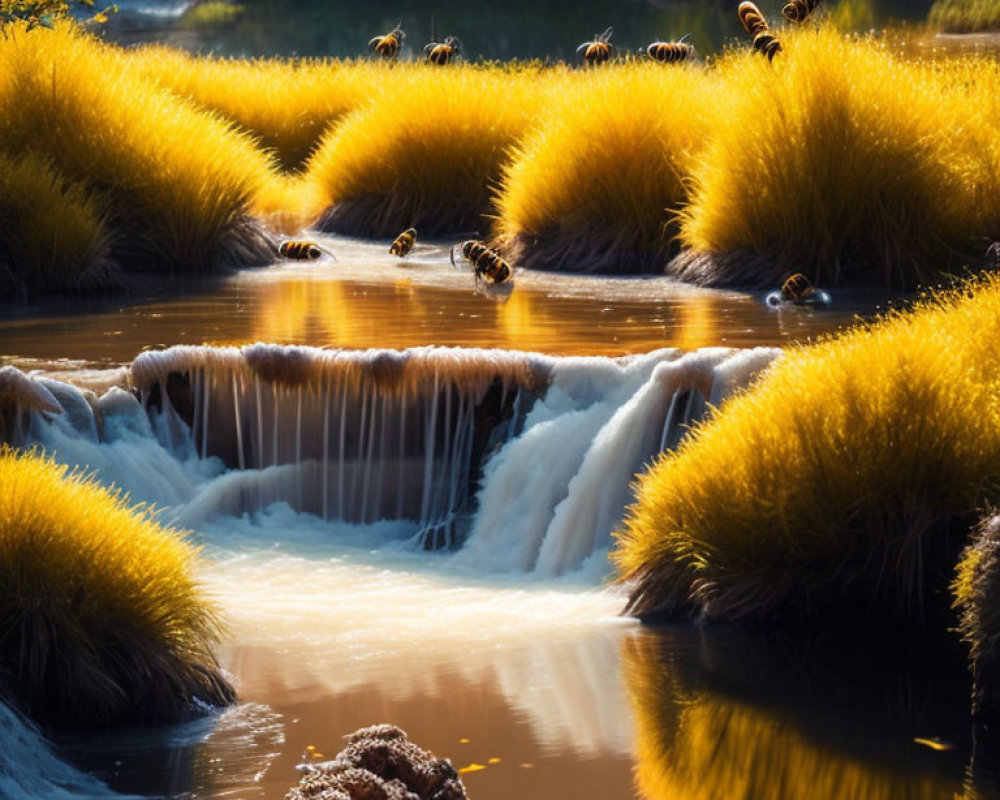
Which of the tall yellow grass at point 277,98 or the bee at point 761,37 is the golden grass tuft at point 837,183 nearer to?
the bee at point 761,37

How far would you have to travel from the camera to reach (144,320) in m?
12.1

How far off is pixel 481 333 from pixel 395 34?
408 inches

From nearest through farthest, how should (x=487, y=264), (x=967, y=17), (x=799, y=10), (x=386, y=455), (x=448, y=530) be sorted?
(x=448, y=530)
(x=386, y=455)
(x=487, y=264)
(x=799, y=10)
(x=967, y=17)

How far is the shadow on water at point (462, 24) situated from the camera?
39.5 m

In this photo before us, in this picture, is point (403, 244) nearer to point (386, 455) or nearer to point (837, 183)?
point (837, 183)

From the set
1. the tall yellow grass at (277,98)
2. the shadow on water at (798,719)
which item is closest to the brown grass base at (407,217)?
the tall yellow grass at (277,98)

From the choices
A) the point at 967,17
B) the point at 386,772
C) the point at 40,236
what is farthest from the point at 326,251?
the point at 967,17

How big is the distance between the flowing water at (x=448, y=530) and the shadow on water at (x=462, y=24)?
915 inches

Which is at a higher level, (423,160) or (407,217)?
(423,160)

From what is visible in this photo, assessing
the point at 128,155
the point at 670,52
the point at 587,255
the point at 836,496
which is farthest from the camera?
the point at 670,52

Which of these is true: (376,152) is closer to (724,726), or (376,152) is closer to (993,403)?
(993,403)

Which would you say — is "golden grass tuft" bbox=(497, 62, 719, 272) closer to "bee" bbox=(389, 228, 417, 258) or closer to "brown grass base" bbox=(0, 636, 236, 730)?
"bee" bbox=(389, 228, 417, 258)

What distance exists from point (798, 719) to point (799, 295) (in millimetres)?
5973

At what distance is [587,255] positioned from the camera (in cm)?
1457
